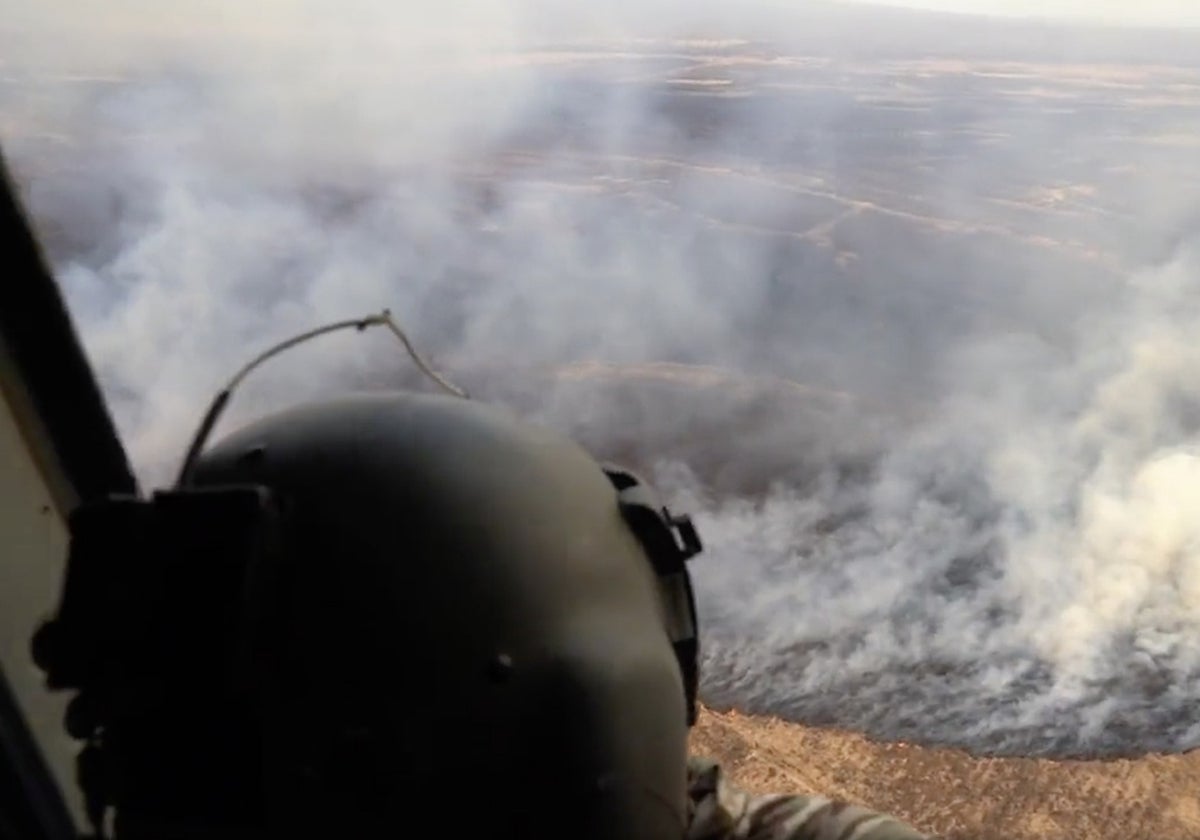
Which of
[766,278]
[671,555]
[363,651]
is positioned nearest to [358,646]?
[363,651]

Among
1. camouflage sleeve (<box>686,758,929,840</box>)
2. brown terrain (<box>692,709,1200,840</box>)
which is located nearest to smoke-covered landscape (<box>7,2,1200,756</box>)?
brown terrain (<box>692,709,1200,840</box>)

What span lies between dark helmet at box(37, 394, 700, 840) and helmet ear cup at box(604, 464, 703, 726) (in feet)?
0.18

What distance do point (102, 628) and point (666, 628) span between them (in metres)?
0.37

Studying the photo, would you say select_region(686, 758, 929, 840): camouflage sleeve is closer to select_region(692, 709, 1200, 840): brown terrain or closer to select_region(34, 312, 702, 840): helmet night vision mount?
select_region(34, 312, 702, 840): helmet night vision mount

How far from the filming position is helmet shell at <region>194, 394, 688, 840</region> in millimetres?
671

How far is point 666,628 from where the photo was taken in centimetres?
83

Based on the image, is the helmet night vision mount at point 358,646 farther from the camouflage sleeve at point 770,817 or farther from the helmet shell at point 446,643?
the camouflage sleeve at point 770,817

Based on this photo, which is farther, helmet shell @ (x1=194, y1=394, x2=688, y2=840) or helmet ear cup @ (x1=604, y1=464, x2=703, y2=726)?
helmet ear cup @ (x1=604, y1=464, x2=703, y2=726)

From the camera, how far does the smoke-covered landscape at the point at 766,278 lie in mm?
2146

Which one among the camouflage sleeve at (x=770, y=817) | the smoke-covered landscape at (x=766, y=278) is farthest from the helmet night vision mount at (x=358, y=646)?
the smoke-covered landscape at (x=766, y=278)

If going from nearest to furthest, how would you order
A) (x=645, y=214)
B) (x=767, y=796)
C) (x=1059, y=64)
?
(x=767, y=796), (x=645, y=214), (x=1059, y=64)

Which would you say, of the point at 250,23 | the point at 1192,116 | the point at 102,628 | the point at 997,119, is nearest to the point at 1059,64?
the point at 997,119

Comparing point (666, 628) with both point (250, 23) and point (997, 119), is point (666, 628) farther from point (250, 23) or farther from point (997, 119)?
point (997, 119)

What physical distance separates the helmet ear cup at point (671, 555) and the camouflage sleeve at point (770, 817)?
0.12m
